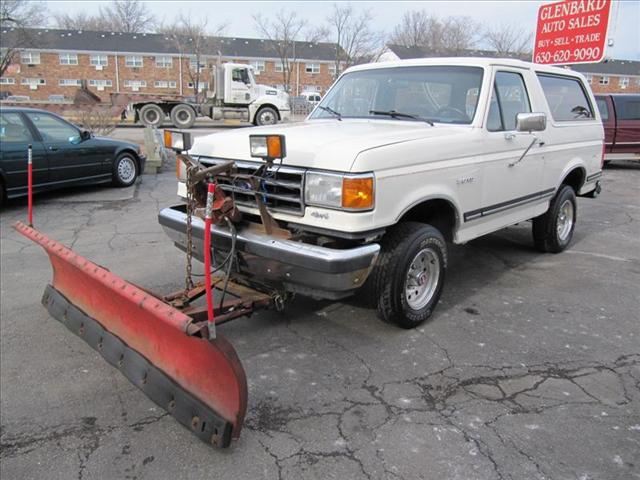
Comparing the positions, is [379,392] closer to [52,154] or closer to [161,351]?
[161,351]

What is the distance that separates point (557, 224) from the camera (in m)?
6.09

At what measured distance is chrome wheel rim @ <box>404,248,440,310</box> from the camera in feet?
13.1

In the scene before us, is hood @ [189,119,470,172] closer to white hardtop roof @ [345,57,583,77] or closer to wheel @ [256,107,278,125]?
white hardtop roof @ [345,57,583,77]

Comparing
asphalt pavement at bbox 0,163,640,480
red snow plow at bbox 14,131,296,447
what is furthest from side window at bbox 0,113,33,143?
red snow plow at bbox 14,131,296,447

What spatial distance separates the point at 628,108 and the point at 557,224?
9.76 meters

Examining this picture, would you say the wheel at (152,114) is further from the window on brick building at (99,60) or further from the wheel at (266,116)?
the window on brick building at (99,60)

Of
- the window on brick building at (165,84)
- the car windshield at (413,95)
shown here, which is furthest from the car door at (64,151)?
the window on brick building at (165,84)

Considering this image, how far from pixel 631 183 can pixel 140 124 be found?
22350 mm

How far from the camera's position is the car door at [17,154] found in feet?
26.3

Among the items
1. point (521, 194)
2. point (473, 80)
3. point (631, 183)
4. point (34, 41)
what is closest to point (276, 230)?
point (473, 80)

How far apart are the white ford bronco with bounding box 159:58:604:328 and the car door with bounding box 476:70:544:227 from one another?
2 centimetres

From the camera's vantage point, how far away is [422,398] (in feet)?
10.5

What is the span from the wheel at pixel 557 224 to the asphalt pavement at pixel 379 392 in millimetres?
645

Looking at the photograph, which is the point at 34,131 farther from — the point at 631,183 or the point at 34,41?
the point at 34,41
